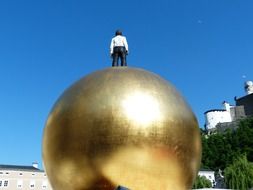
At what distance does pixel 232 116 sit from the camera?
10238 cm

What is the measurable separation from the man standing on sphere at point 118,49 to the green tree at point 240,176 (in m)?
40.2

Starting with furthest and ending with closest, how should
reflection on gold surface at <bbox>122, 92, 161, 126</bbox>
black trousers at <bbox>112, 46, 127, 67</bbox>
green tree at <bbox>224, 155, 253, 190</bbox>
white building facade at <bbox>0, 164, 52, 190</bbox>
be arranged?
white building facade at <bbox>0, 164, 52, 190</bbox>
green tree at <bbox>224, 155, 253, 190</bbox>
black trousers at <bbox>112, 46, 127, 67</bbox>
reflection on gold surface at <bbox>122, 92, 161, 126</bbox>

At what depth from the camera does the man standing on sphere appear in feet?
28.0

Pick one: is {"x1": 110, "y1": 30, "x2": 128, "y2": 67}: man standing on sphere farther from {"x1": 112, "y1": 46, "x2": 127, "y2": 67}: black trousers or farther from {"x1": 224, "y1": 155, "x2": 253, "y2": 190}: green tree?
{"x1": 224, "y1": 155, "x2": 253, "y2": 190}: green tree

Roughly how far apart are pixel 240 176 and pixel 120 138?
140 ft

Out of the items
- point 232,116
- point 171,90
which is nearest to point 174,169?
point 171,90

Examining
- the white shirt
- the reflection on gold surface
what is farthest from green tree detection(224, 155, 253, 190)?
the reflection on gold surface

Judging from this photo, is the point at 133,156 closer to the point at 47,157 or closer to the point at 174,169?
the point at 174,169

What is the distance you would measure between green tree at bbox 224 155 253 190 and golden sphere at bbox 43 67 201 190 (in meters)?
41.3

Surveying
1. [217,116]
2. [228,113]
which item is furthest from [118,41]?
[228,113]

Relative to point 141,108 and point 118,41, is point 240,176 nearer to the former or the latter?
point 118,41

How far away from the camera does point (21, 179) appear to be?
224 feet

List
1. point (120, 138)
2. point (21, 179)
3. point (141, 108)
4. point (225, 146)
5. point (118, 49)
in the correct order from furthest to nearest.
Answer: point (225, 146)
point (21, 179)
point (118, 49)
point (141, 108)
point (120, 138)

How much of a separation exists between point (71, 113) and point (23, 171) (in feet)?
218
